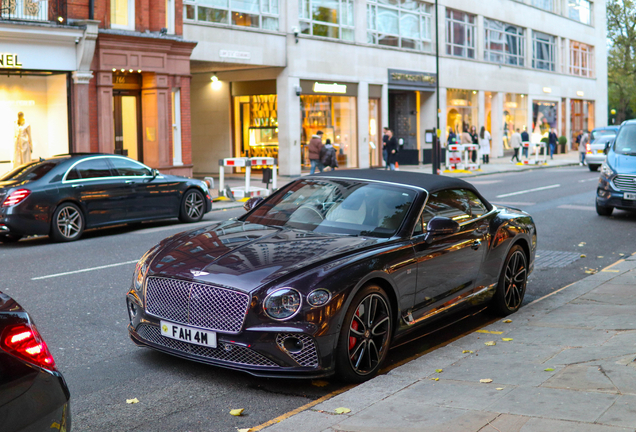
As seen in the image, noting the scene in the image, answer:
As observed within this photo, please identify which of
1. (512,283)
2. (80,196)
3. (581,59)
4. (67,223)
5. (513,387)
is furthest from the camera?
(581,59)

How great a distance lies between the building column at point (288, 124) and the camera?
3105 cm

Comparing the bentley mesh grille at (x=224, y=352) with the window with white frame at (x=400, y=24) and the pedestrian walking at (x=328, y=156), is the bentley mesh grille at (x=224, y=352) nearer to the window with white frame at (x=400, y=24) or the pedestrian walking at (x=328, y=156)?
the pedestrian walking at (x=328, y=156)

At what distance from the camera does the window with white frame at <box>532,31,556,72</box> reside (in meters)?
52.9

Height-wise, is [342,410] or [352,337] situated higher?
[352,337]

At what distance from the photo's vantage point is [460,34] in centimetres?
4353

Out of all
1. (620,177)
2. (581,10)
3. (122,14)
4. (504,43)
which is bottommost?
(620,177)

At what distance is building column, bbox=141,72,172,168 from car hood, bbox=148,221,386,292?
61.4 ft

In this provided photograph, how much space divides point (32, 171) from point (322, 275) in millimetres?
9912

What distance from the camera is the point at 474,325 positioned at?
23.8 ft

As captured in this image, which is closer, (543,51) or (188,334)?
(188,334)

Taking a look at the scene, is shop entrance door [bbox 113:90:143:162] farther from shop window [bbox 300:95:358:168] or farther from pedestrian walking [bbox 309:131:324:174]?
shop window [bbox 300:95:358:168]

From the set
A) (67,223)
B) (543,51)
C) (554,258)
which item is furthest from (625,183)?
(543,51)

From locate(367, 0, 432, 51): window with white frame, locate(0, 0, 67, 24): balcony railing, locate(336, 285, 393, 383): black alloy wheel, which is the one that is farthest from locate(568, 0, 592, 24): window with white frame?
locate(336, 285, 393, 383): black alloy wheel

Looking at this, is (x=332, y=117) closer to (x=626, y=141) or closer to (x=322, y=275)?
(x=626, y=141)
